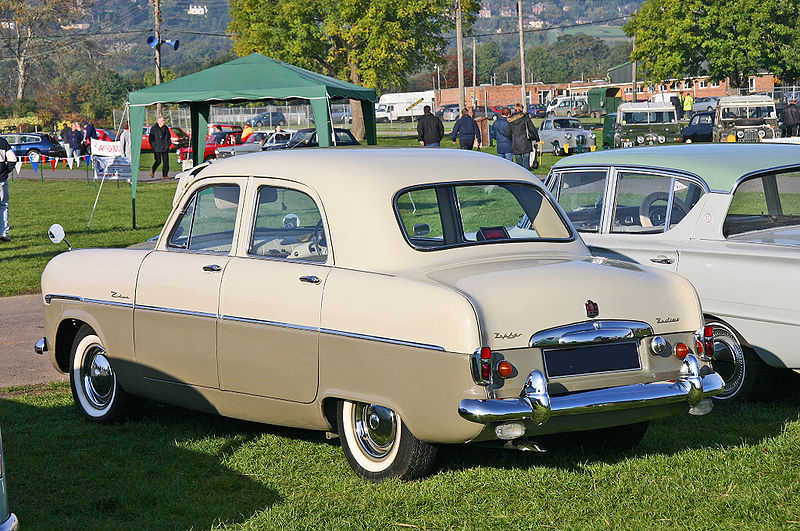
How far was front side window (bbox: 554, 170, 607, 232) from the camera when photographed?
844 centimetres

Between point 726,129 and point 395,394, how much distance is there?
40.3 metres

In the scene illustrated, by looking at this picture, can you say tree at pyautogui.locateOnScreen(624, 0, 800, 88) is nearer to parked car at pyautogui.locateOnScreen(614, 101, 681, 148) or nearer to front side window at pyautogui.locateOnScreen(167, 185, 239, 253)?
parked car at pyautogui.locateOnScreen(614, 101, 681, 148)

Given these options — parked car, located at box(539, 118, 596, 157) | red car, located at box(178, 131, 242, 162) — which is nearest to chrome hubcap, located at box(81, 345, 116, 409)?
red car, located at box(178, 131, 242, 162)

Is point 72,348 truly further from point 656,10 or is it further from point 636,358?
point 656,10

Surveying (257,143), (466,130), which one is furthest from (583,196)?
(257,143)

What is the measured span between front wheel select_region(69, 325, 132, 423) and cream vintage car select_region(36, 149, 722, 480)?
0.05 feet

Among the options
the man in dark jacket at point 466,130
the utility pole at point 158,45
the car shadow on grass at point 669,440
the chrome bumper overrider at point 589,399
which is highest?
the utility pole at point 158,45

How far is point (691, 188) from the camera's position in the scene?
7.80m

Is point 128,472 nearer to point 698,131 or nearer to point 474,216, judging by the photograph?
point 474,216

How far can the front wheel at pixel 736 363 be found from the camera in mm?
7160

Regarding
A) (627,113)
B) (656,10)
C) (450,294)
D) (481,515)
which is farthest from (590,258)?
(656,10)

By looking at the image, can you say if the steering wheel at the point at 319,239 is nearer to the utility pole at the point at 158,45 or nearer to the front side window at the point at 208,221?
the front side window at the point at 208,221

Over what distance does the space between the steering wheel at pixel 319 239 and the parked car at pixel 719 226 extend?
2400 millimetres

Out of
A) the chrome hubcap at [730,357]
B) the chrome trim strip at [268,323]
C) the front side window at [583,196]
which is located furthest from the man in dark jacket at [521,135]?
the chrome trim strip at [268,323]
